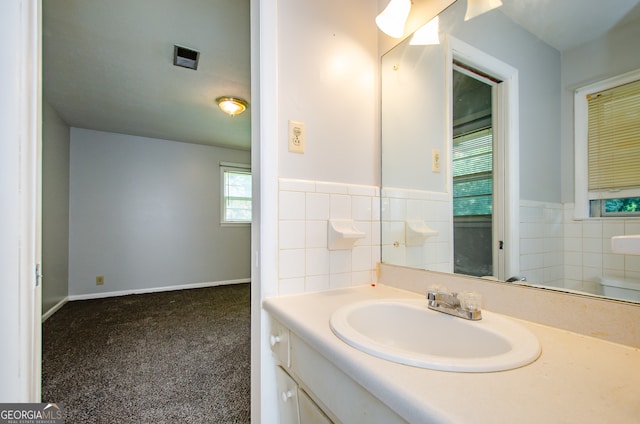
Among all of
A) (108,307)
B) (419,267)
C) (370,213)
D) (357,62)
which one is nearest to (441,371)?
(419,267)

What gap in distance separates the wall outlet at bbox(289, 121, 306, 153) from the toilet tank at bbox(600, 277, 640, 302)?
3.20 feet

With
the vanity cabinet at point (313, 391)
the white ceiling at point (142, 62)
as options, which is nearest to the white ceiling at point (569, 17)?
the vanity cabinet at point (313, 391)

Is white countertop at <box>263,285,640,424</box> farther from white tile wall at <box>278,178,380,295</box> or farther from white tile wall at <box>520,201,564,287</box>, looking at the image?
white tile wall at <box>278,178,380,295</box>

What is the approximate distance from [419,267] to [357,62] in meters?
0.95

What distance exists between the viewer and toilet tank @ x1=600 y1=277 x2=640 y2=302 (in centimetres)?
63

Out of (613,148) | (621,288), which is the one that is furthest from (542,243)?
(613,148)

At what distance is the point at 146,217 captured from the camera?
396 cm

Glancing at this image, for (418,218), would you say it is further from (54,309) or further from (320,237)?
(54,309)

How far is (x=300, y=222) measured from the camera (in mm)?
1059

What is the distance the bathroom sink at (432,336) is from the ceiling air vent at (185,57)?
7.27 feet

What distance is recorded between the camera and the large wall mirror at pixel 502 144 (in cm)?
73

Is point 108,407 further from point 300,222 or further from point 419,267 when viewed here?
point 419,267

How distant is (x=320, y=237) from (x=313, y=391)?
1.74 feet
